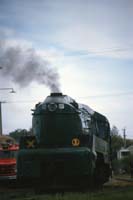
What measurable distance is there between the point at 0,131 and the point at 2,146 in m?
21.1

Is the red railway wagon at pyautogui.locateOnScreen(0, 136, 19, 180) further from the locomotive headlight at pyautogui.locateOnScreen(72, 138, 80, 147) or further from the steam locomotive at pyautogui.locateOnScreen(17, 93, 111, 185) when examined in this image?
the locomotive headlight at pyautogui.locateOnScreen(72, 138, 80, 147)

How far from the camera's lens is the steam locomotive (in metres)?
17.9

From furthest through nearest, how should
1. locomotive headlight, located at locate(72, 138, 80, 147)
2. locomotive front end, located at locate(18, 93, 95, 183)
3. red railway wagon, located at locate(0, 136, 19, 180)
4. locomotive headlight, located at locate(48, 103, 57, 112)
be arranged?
1. red railway wagon, located at locate(0, 136, 19, 180)
2. locomotive headlight, located at locate(48, 103, 57, 112)
3. locomotive headlight, located at locate(72, 138, 80, 147)
4. locomotive front end, located at locate(18, 93, 95, 183)

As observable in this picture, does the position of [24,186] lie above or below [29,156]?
below

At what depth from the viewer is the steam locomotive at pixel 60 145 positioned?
17.9 meters

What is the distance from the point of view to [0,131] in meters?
48.3

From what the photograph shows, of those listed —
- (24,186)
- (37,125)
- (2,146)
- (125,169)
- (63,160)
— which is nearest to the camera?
(63,160)

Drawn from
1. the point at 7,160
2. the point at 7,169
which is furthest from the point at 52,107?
the point at 7,160

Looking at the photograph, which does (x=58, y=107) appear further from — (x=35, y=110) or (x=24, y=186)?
(x=24, y=186)

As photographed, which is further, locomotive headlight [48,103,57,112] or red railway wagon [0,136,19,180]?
red railway wagon [0,136,19,180]

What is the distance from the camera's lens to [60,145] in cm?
1877

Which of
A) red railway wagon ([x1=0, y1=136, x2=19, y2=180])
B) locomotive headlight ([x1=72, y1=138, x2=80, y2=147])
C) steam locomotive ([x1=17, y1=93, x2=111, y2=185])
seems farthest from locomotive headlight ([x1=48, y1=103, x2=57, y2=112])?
red railway wagon ([x1=0, y1=136, x2=19, y2=180])

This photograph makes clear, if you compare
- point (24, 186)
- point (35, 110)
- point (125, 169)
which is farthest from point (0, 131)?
point (35, 110)

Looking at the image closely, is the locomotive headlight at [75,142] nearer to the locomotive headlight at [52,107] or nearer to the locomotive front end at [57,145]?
the locomotive front end at [57,145]
